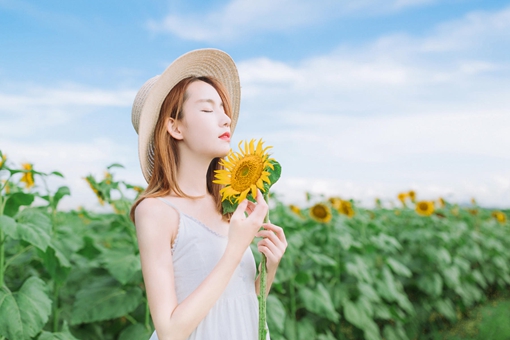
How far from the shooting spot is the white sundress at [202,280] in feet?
5.16

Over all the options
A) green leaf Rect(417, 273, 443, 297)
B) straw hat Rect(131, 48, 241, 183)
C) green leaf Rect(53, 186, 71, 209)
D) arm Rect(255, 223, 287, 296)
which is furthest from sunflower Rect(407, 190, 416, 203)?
arm Rect(255, 223, 287, 296)

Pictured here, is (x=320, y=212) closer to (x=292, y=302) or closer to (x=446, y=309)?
(x=292, y=302)

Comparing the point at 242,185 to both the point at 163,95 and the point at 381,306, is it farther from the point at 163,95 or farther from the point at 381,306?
the point at 381,306

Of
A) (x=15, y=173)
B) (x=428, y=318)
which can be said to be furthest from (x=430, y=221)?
(x=15, y=173)

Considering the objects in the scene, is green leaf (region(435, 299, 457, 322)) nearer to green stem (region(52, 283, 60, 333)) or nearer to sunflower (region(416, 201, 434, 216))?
sunflower (region(416, 201, 434, 216))

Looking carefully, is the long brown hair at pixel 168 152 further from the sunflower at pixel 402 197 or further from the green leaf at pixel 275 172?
the sunflower at pixel 402 197

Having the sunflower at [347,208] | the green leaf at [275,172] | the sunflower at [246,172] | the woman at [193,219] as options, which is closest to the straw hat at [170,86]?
the woman at [193,219]

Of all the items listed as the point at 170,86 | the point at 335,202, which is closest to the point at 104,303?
the point at 170,86

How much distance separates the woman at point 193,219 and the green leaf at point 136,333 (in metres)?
0.85

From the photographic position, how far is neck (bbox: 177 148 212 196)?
173 cm

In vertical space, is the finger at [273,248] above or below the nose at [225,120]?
below

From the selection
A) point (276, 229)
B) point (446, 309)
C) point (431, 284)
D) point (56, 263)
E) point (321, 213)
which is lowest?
point (446, 309)

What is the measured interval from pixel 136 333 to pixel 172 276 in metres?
1.18

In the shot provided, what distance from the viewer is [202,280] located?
1573mm
